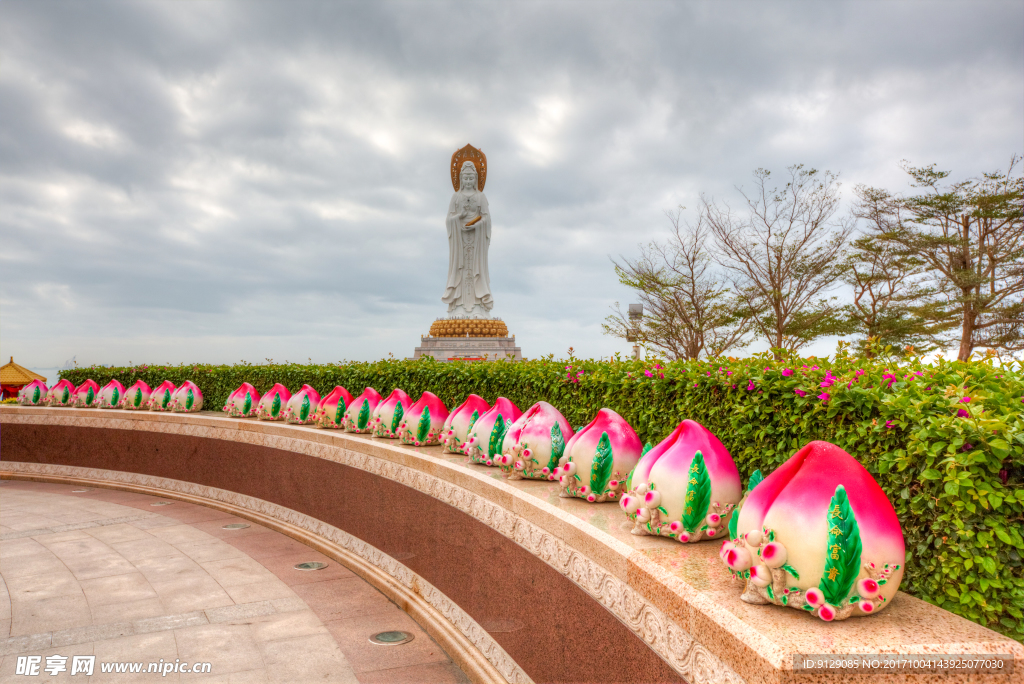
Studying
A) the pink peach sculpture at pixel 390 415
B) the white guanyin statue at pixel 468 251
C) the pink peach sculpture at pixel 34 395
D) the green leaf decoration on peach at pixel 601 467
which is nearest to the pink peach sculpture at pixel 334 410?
the pink peach sculpture at pixel 390 415

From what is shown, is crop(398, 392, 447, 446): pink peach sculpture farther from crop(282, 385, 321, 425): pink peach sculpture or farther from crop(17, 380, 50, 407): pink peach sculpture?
crop(17, 380, 50, 407): pink peach sculpture

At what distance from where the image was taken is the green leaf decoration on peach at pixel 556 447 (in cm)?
375

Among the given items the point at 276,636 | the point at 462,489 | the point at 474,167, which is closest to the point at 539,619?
the point at 462,489

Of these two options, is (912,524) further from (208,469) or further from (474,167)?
(474,167)

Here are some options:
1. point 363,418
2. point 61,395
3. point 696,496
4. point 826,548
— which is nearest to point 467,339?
point 61,395

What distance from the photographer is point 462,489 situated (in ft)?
12.9

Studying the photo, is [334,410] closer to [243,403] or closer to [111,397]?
[243,403]

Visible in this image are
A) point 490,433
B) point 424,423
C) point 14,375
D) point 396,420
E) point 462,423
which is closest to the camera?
point 490,433

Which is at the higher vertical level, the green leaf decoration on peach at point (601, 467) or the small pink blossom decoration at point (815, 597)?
the green leaf decoration on peach at point (601, 467)

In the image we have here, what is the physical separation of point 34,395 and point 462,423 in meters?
9.35

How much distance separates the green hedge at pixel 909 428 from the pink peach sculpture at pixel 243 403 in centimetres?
517

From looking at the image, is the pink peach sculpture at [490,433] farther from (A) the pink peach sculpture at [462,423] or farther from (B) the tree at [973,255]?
(B) the tree at [973,255]

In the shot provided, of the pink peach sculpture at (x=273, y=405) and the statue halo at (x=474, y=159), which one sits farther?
the statue halo at (x=474, y=159)

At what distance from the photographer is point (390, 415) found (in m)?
5.75
